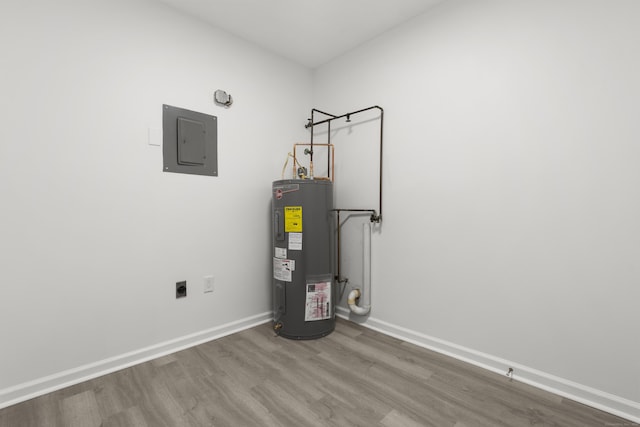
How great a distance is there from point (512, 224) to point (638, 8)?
1161 millimetres

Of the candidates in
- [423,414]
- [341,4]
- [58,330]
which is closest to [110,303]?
[58,330]

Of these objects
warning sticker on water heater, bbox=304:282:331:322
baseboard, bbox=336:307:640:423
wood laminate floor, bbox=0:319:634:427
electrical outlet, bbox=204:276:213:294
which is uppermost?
electrical outlet, bbox=204:276:213:294

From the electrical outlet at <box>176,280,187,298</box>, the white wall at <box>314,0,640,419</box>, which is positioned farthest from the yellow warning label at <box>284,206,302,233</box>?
the electrical outlet at <box>176,280,187,298</box>

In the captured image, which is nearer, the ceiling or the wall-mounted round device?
the ceiling

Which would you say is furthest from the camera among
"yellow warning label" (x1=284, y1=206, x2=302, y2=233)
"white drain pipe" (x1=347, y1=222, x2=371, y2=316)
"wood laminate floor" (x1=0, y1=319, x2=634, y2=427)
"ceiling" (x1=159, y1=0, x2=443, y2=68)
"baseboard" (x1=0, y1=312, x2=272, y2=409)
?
"white drain pipe" (x1=347, y1=222, x2=371, y2=316)

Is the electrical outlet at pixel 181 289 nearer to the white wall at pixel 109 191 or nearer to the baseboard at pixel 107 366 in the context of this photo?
the white wall at pixel 109 191

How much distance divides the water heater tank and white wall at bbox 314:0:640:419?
0.49 metres

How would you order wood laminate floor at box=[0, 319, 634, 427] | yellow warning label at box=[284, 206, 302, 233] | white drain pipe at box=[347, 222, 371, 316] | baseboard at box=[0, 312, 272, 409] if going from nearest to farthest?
wood laminate floor at box=[0, 319, 634, 427], baseboard at box=[0, 312, 272, 409], yellow warning label at box=[284, 206, 302, 233], white drain pipe at box=[347, 222, 371, 316]

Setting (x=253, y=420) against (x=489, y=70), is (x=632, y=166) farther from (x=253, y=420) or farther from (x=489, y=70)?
(x=253, y=420)

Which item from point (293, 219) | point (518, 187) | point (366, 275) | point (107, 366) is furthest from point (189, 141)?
point (518, 187)

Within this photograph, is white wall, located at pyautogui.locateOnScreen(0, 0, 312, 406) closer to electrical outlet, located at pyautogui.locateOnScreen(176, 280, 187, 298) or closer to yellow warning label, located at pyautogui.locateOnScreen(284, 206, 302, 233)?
electrical outlet, located at pyautogui.locateOnScreen(176, 280, 187, 298)

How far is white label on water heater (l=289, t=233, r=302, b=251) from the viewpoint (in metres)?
2.24

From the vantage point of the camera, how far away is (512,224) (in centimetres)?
176

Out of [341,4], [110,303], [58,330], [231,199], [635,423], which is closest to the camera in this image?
[635,423]
